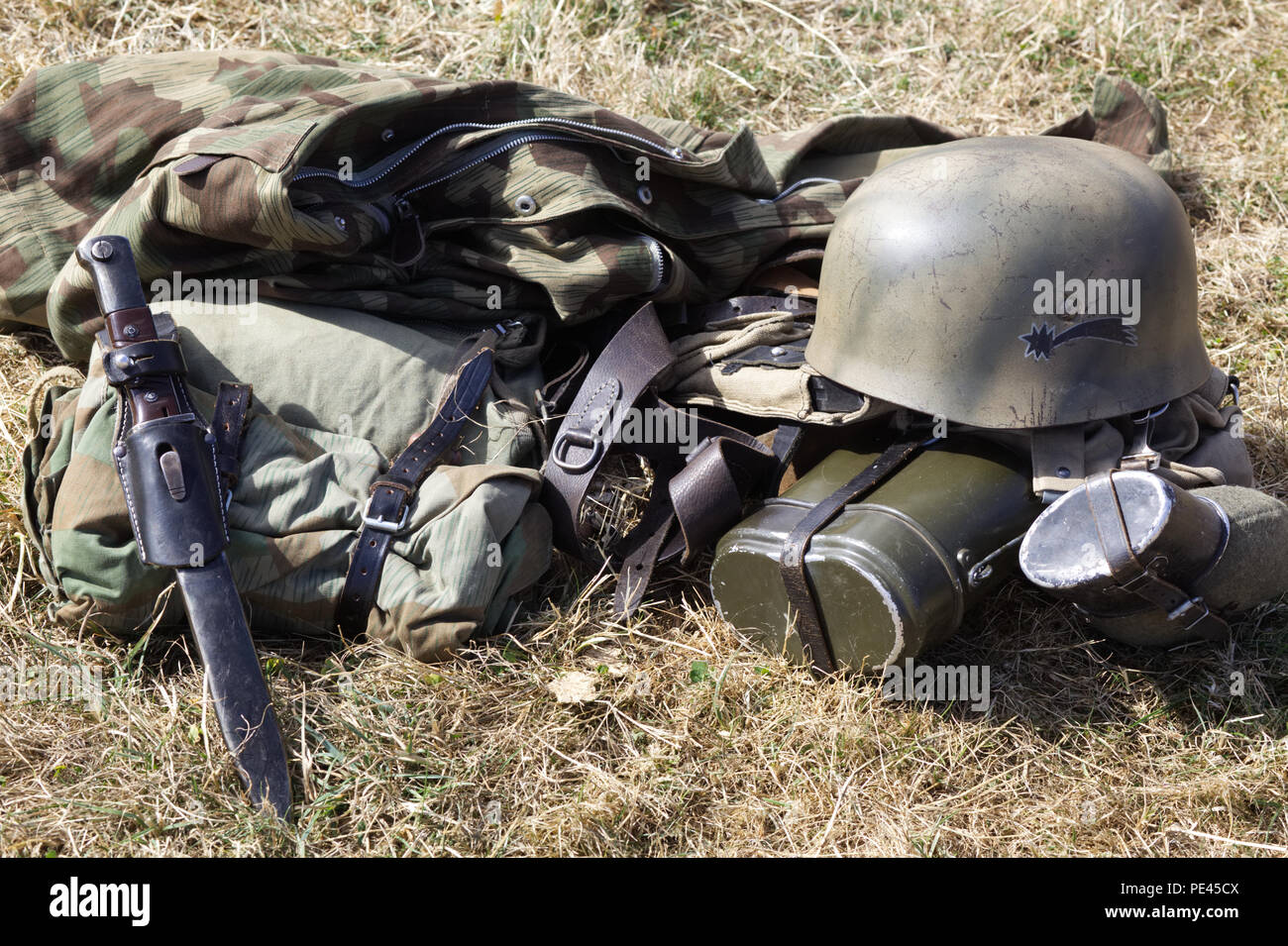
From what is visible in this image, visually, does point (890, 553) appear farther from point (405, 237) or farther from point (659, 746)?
point (405, 237)

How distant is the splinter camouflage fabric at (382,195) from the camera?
281cm

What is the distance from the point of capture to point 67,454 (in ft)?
8.32

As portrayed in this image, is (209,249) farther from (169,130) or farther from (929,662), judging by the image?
(929,662)

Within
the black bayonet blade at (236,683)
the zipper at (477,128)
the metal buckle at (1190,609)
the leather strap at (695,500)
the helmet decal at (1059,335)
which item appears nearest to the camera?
the black bayonet blade at (236,683)

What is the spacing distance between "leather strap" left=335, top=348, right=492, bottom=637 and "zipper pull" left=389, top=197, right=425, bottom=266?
1.18 ft

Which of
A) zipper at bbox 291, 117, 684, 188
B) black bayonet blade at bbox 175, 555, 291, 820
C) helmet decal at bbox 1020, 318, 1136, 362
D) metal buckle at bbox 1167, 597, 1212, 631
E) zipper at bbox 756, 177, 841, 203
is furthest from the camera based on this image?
zipper at bbox 756, 177, 841, 203

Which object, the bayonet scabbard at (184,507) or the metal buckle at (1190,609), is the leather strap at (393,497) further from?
the metal buckle at (1190,609)

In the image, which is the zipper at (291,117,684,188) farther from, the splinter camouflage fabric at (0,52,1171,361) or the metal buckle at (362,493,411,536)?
the metal buckle at (362,493,411,536)

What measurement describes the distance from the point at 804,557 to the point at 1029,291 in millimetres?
801

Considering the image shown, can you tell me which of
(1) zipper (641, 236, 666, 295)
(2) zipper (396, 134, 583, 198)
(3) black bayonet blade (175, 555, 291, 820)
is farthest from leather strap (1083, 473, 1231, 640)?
(3) black bayonet blade (175, 555, 291, 820)

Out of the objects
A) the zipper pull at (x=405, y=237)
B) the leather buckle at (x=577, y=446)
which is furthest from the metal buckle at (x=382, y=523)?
the zipper pull at (x=405, y=237)

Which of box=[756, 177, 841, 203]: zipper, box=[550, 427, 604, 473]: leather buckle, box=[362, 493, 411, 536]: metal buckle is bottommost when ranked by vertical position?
box=[362, 493, 411, 536]: metal buckle

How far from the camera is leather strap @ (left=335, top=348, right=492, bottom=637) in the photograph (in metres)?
2.56

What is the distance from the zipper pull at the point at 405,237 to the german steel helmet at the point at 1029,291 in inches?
46.2
